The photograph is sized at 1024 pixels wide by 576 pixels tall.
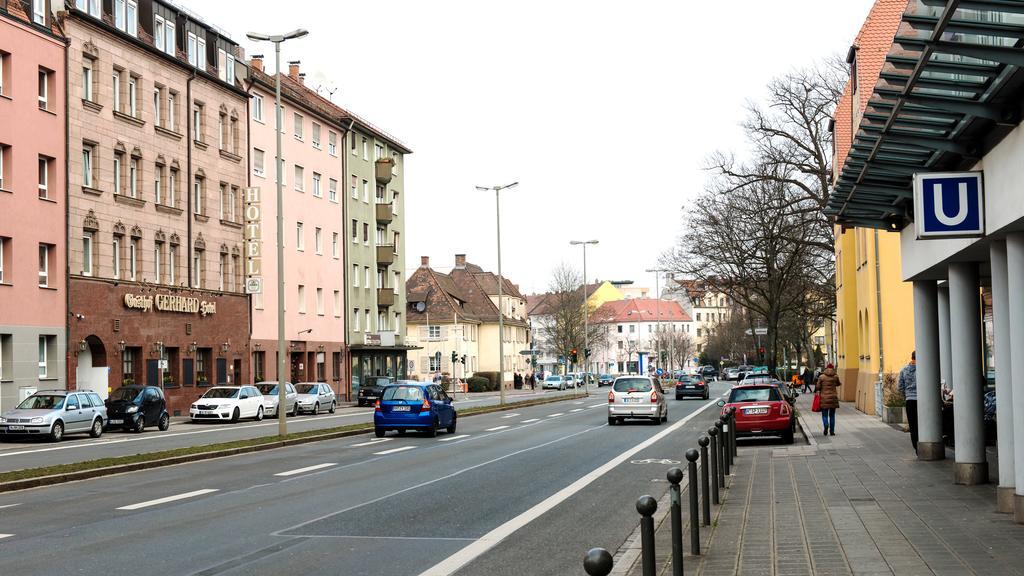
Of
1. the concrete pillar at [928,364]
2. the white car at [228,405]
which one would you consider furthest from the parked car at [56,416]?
the concrete pillar at [928,364]

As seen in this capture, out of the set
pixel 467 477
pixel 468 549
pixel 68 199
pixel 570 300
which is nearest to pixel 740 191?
pixel 68 199

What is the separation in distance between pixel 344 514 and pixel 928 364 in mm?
9785

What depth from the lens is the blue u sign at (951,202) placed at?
11.3 m

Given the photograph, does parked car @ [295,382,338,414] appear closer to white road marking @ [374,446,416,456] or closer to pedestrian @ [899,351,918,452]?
white road marking @ [374,446,416,456]

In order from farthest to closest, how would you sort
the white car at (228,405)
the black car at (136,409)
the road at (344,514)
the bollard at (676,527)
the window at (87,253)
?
the white car at (228,405), the window at (87,253), the black car at (136,409), the road at (344,514), the bollard at (676,527)

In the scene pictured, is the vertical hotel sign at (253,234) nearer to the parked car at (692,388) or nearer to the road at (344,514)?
the parked car at (692,388)

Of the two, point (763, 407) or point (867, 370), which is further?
point (867, 370)

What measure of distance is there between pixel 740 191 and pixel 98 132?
81.7ft

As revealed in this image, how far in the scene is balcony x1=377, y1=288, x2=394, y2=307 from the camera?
6953 centimetres

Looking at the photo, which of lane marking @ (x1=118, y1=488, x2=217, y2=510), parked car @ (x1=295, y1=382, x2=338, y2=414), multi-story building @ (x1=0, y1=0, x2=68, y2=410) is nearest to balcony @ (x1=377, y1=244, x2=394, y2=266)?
parked car @ (x1=295, y1=382, x2=338, y2=414)

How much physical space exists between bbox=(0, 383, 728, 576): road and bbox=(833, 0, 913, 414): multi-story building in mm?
7263

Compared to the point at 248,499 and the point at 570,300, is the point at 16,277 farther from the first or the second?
the point at 570,300

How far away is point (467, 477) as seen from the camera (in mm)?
18188

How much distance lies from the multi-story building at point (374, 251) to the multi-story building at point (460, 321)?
21.0m
